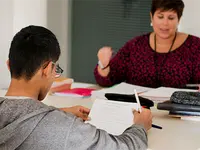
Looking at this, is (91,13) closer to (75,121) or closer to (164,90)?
(164,90)

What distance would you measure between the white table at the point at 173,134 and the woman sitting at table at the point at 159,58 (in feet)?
2.18

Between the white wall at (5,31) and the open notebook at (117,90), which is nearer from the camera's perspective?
the open notebook at (117,90)

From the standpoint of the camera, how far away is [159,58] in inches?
98.7

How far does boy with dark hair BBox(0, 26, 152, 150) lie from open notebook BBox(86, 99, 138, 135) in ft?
0.52

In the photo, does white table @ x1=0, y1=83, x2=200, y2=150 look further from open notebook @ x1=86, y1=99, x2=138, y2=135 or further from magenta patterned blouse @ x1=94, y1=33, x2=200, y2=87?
magenta patterned blouse @ x1=94, y1=33, x2=200, y2=87

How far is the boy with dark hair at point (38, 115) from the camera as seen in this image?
1116mm

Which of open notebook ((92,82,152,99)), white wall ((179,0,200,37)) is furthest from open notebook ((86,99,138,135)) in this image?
white wall ((179,0,200,37))

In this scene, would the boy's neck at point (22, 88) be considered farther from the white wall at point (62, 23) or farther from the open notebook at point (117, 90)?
the white wall at point (62, 23)

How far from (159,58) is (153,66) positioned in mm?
62

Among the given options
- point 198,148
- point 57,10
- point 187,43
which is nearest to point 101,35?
point 57,10

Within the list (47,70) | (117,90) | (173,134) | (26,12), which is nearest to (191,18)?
(117,90)

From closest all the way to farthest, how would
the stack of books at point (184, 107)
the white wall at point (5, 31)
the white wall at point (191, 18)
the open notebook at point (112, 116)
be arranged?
1. the open notebook at point (112, 116)
2. the stack of books at point (184, 107)
3. the white wall at point (191, 18)
4. the white wall at point (5, 31)

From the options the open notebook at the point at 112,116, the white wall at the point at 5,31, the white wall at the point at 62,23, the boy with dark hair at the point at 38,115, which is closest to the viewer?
the boy with dark hair at the point at 38,115

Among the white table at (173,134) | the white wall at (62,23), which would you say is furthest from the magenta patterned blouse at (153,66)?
the white wall at (62,23)
